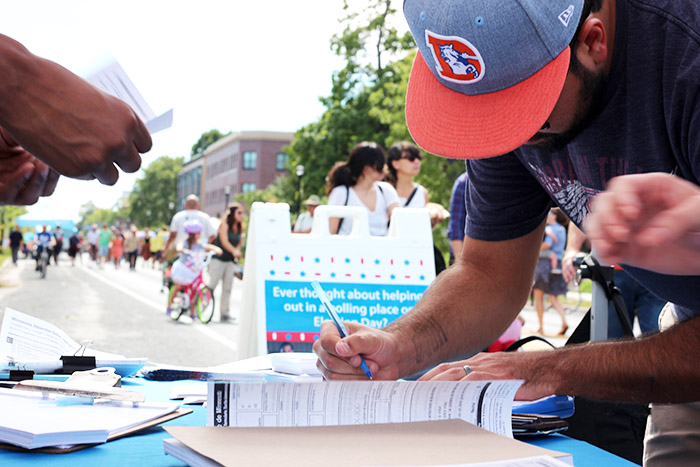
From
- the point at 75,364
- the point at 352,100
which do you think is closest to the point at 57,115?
the point at 75,364

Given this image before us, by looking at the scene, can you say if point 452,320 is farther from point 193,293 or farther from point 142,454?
point 193,293

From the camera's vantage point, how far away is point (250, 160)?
71062 millimetres

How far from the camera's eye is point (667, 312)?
77.6 inches

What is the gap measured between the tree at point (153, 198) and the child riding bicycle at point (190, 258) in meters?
85.0

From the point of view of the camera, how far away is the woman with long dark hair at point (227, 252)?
10.1 metres

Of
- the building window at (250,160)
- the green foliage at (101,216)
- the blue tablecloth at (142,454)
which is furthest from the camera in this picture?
the green foliage at (101,216)

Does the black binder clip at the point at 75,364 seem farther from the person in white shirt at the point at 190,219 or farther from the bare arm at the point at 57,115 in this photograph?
the person in white shirt at the point at 190,219

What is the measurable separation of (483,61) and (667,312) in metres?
0.99

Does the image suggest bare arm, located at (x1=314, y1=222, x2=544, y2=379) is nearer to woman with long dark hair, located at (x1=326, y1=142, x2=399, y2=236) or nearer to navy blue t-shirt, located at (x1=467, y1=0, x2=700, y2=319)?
navy blue t-shirt, located at (x1=467, y1=0, x2=700, y2=319)

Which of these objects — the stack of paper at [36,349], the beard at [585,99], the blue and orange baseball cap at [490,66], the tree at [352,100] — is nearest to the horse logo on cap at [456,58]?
the blue and orange baseball cap at [490,66]

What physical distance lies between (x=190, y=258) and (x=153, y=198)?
8805 cm

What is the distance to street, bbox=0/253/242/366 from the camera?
7.33 metres

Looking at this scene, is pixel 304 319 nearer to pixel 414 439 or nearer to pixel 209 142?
pixel 414 439

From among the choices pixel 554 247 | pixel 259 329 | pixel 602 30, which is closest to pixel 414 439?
pixel 602 30
